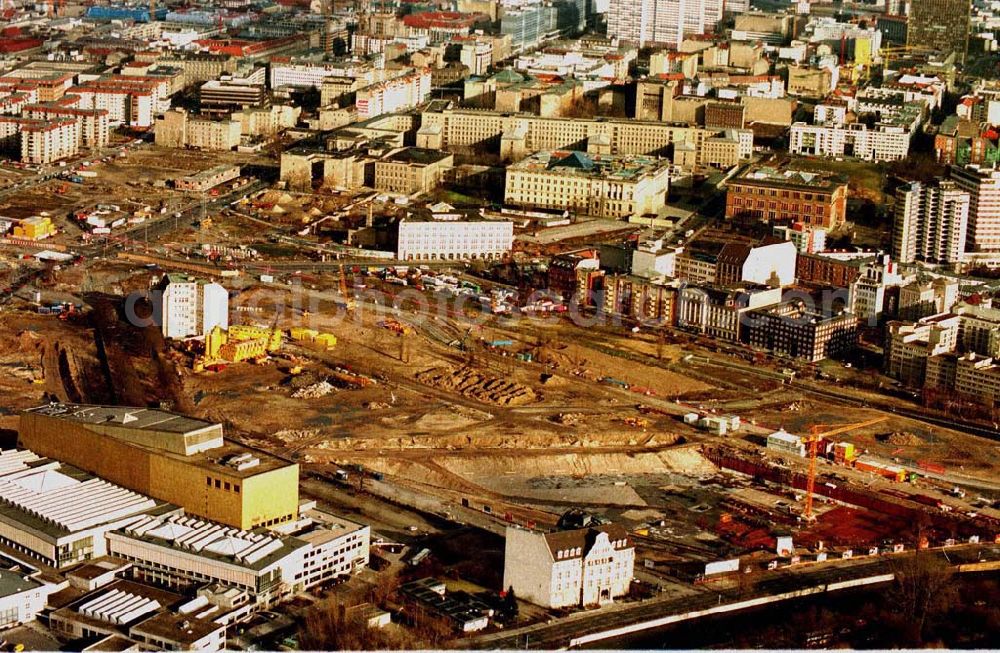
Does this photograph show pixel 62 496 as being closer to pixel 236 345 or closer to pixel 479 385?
pixel 236 345

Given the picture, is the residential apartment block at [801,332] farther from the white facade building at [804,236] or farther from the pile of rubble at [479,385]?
the pile of rubble at [479,385]

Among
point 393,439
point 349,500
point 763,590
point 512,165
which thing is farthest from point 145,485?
point 512,165

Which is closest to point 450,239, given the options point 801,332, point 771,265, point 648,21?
point 771,265

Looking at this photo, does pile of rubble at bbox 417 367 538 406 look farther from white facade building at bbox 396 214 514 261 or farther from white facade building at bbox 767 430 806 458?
white facade building at bbox 396 214 514 261

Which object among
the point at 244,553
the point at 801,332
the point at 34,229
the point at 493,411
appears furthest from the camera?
the point at 34,229

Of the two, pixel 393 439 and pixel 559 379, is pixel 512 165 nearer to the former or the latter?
pixel 559 379

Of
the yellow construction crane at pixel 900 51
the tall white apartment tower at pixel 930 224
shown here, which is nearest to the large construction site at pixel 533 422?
the tall white apartment tower at pixel 930 224

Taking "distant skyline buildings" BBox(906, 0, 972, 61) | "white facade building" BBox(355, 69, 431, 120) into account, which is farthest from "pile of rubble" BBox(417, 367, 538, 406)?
"distant skyline buildings" BBox(906, 0, 972, 61)
